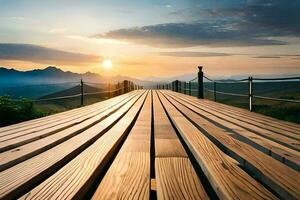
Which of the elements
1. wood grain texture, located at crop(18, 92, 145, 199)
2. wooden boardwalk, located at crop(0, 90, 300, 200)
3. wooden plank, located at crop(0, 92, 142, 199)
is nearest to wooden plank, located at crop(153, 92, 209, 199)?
wooden boardwalk, located at crop(0, 90, 300, 200)

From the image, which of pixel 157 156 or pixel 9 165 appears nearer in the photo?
pixel 9 165

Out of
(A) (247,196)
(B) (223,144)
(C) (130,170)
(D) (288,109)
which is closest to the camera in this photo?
(A) (247,196)

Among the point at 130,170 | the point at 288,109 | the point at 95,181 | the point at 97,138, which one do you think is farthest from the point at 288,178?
the point at 288,109

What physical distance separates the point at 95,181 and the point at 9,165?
58 cm

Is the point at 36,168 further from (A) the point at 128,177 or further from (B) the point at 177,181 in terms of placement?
(B) the point at 177,181

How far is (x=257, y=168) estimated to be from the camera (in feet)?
6.59

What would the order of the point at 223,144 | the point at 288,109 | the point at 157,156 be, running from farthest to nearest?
the point at 288,109, the point at 223,144, the point at 157,156

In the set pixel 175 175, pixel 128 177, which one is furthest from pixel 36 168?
pixel 175 175

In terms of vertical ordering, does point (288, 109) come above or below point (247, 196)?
below

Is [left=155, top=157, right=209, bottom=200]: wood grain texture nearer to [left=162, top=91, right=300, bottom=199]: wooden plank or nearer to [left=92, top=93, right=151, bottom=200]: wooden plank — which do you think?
[left=92, top=93, right=151, bottom=200]: wooden plank

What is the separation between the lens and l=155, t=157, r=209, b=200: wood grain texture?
1.55 meters

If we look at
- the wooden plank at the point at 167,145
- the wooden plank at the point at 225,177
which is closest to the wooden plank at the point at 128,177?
the wooden plank at the point at 167,145

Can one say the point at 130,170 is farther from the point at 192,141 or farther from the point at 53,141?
the point at 53,141

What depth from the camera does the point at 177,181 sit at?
5.74ft
